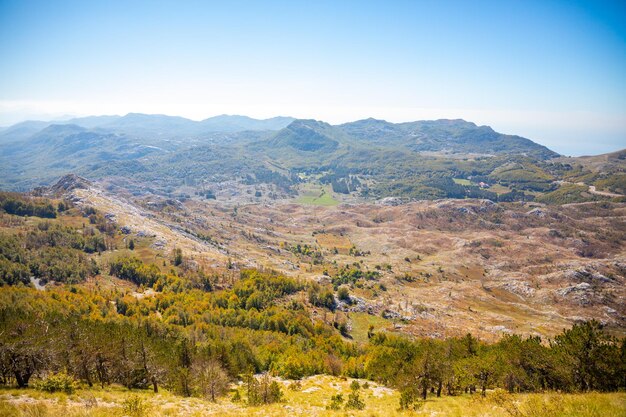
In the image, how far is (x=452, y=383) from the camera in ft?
211

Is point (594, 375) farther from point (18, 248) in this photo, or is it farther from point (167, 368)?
point (18, 248)

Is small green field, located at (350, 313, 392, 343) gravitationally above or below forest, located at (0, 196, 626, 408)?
below

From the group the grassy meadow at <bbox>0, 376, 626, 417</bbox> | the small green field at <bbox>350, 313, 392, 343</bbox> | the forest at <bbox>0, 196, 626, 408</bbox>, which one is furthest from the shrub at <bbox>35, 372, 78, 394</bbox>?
the small green field at <bbox>350, 313, 392, 343</bbox>

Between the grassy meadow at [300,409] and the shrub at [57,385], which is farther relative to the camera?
the shrub at [57,385]

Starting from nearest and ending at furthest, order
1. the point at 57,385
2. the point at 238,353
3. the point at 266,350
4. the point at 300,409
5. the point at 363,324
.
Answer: the point at 57,385
the point at 300,409
the point at 238,353
the point at 266,350
the point at 363,324

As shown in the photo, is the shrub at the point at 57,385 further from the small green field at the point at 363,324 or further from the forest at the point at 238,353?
the small green field at the point at 363,324

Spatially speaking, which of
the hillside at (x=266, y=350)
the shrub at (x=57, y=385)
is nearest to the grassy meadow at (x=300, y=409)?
the hillside at (x=266, y=350)

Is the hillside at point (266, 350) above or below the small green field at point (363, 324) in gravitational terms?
above

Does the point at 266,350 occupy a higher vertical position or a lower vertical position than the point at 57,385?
lower

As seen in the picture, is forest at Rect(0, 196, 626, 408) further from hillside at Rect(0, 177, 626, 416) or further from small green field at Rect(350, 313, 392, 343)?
small green field at Rect(350, 313, 392, 343)

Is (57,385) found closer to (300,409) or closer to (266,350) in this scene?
(300,409)

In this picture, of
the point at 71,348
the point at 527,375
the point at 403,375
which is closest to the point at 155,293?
the point at 71,348

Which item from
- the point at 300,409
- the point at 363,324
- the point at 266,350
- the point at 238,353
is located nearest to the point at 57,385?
the point at 300,409

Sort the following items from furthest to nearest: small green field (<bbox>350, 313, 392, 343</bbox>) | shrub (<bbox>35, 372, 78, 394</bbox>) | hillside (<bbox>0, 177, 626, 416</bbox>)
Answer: small green field (<bbox>350, 313, 392, 343</bbox>) → hillside (<bbox>0, 177, 626, 416</bbox>) → shrub (<bbox>35, 372, 78, 394</bbox>)
